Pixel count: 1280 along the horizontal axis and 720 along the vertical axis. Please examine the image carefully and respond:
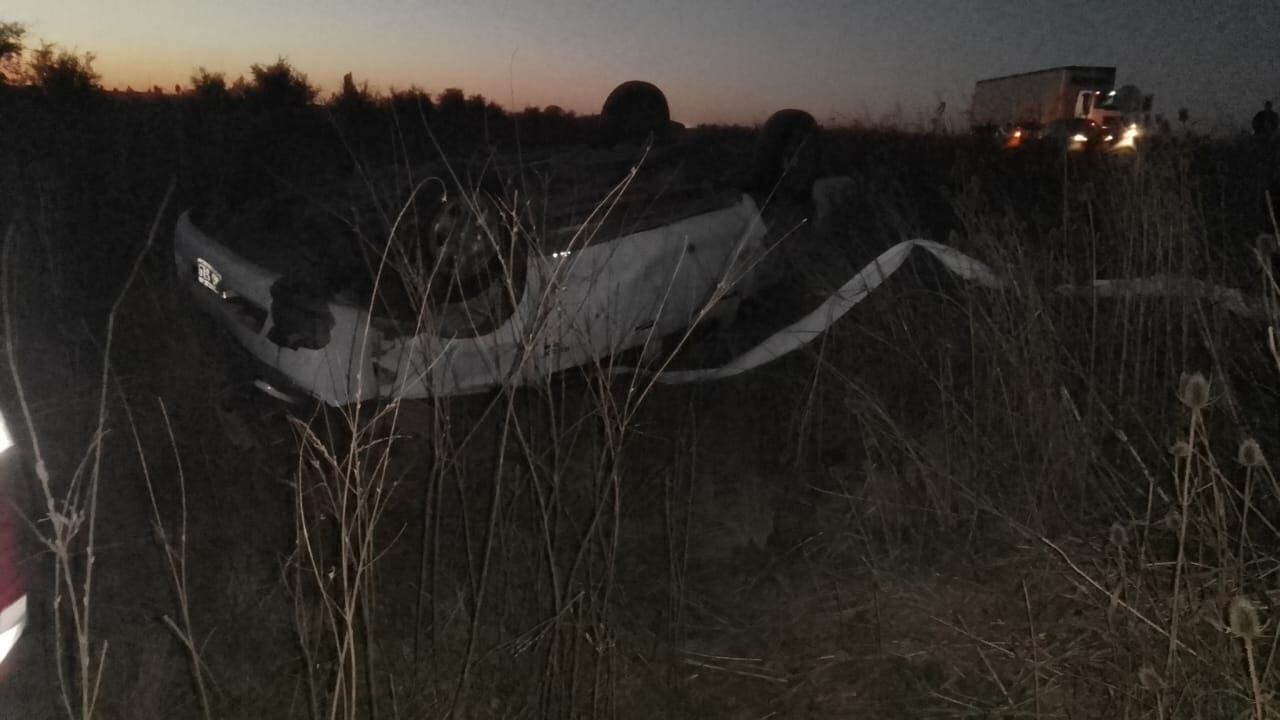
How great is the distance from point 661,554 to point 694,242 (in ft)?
7.99

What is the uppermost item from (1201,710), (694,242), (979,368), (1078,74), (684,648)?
(1078,74)

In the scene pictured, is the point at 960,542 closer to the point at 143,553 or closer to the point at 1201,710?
the point at 1201,710

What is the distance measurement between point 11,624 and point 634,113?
664cm

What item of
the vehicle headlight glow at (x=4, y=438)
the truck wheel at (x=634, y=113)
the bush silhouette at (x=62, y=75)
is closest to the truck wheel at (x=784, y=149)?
the truck wheel at (x=634, y=113)

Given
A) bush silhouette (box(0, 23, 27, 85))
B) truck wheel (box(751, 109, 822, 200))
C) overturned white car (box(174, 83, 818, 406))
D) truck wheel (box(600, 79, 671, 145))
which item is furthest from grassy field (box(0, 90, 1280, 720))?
bush silhouette (box(0, 23, 27, 85))

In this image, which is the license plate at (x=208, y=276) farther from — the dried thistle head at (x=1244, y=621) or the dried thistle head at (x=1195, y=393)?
the dried thistle head at (x=1244, y=621)

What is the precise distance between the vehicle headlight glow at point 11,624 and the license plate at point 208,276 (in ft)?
10.2

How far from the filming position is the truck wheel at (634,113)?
8.01 m

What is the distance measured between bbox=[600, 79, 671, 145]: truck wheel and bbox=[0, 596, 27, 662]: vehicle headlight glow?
21.1 feet

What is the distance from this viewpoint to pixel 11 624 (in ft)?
6.49

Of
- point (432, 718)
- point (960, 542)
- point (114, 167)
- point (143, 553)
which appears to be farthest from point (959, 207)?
point (114, 167)

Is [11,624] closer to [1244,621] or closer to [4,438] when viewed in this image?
[4,438]

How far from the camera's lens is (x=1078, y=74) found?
10758 mm

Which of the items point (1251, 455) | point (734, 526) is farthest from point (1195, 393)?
point (734, 526)
